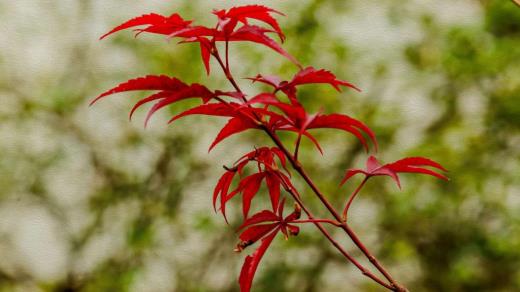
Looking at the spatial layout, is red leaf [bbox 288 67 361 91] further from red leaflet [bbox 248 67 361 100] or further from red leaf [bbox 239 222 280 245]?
red leaf [bbox 239 222 280 245]

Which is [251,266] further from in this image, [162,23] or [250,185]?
[162,23]

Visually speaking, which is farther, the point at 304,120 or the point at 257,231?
the point at 257,231

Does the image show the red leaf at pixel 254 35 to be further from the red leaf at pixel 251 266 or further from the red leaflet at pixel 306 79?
the red leaf at pixel 251 266

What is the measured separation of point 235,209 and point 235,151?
262 mm

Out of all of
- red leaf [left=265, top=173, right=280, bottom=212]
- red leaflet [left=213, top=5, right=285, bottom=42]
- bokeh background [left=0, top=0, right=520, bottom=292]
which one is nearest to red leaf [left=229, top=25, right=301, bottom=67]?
red leaflet [left=213, top=5, right=285, bottom=42]

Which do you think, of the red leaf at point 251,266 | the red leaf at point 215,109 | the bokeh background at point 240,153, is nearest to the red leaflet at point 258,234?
the red leaf at point 251,266

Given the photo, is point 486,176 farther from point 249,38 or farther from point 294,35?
point 249,38

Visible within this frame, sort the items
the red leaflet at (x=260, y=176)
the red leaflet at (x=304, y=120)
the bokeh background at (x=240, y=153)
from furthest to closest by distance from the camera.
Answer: the bokeh background at (x=240, y=153) → the red leaflet at (x=260, y=176) → the red leaflet at (x=304, y=120)

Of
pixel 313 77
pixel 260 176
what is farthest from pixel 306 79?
pixel 260 176

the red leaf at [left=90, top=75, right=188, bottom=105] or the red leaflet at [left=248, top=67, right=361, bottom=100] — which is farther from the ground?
the red leaf at [left=90, top=75, right=188, bottom=105]

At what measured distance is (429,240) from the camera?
261cm

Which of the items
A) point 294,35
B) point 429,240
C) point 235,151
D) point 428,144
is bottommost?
point 429,240

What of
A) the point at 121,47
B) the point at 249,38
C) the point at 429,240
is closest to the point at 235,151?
the point at 121,47

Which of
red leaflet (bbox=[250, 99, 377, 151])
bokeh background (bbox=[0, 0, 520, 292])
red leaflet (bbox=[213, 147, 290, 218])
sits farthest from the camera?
bokeh background (bbox=[0, 0, 520, 292])
